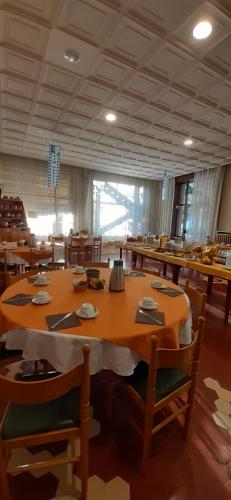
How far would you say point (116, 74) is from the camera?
2.88m

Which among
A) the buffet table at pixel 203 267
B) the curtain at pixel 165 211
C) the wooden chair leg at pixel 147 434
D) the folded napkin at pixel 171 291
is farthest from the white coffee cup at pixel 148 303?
the curtain at pixel 165 211

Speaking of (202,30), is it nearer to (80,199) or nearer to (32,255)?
(32,255)

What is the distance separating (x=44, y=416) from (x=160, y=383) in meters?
0.59

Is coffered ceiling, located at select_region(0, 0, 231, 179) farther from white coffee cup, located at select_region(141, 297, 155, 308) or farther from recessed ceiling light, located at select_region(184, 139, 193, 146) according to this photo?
white coffee cup, located at select_region(141, 297, 155, 308)

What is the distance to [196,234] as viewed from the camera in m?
8.04

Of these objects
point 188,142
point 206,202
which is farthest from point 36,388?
point 206,202

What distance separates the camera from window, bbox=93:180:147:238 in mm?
8781

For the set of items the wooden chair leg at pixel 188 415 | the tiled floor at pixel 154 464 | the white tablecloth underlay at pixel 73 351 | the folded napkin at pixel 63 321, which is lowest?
the tiled floor at pixel 154 464

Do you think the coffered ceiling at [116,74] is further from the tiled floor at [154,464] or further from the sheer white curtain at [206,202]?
the tiled floor at [154,464]

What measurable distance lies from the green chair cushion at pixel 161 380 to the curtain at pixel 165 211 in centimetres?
847

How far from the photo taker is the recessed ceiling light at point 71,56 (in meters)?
2.51

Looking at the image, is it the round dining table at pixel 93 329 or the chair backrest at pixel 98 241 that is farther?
the chair backrest at pixel 98 241

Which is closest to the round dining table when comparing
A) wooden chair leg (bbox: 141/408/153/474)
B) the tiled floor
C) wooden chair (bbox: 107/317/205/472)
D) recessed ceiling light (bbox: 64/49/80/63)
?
wooden chair (bbox: 107/317/205/472)

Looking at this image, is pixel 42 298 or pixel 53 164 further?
pixel 53 164
